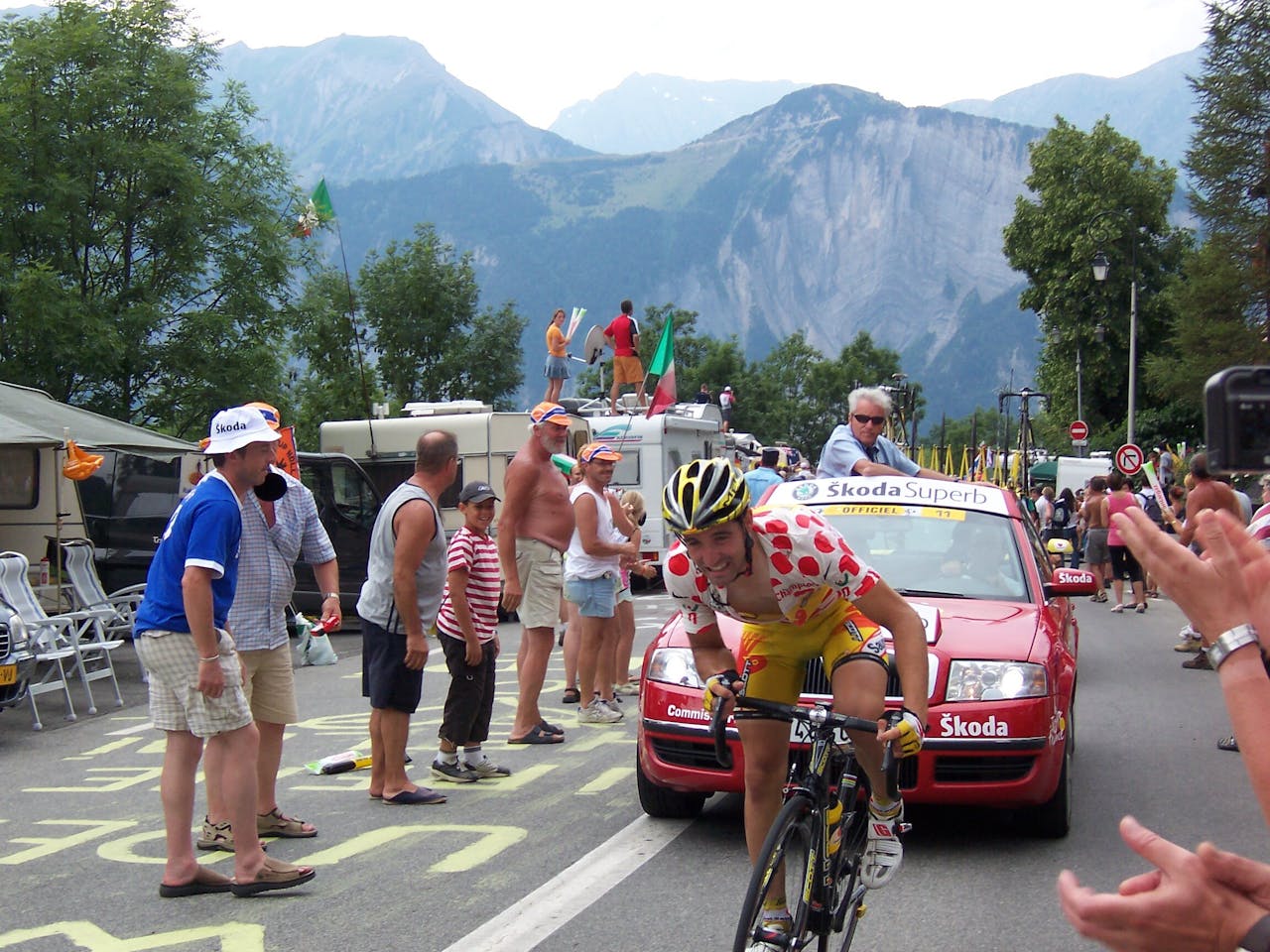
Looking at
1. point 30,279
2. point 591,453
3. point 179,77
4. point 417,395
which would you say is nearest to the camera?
point 591,453

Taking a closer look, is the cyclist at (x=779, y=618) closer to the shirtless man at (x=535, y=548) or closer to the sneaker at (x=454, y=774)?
the sneaker at (x=454, y=774)

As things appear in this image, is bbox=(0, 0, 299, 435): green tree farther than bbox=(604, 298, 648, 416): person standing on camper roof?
No

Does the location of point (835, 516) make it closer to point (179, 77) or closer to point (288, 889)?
point (288, 889)

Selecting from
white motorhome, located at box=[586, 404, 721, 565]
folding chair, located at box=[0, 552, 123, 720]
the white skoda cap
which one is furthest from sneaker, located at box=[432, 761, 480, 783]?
white motorhome, located at box=[586, 404, 721, 565]

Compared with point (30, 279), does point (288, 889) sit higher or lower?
lower

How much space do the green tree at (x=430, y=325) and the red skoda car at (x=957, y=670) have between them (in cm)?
3328

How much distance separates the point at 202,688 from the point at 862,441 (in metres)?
4.87

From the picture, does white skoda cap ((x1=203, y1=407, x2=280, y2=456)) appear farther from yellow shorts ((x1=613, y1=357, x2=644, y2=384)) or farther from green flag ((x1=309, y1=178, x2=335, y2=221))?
green flag ((x1=309, y1=178, x2=335, y2=221))

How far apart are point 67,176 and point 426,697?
40.2 ft

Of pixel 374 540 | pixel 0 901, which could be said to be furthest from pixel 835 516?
pixel 0 901

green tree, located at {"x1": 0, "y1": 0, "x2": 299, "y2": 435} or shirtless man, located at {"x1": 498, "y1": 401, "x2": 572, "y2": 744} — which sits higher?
green tree, located at {"x1": 0, "y1": 0, "x2": 299, "y2": 435}

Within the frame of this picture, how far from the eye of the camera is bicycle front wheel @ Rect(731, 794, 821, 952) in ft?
13.1

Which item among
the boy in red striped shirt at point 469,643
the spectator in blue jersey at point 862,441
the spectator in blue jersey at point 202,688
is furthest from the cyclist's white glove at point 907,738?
the spectator in blue jersey at point 862,441

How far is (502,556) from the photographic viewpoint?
9.64m
